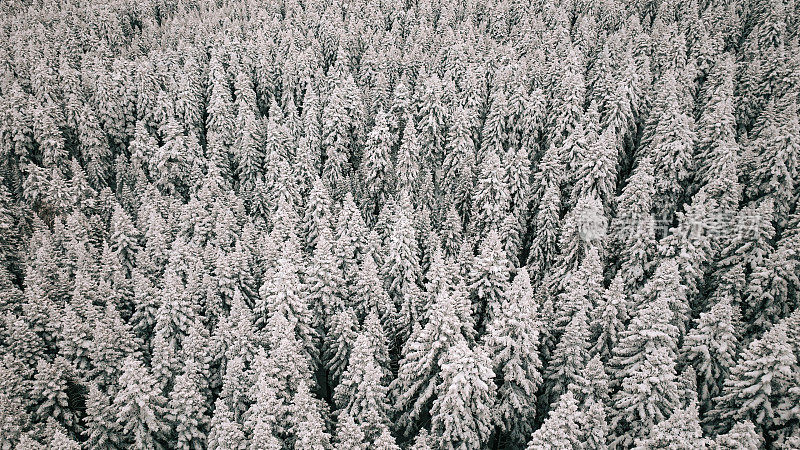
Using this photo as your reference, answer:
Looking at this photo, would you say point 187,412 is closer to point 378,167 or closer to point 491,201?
point 491,201

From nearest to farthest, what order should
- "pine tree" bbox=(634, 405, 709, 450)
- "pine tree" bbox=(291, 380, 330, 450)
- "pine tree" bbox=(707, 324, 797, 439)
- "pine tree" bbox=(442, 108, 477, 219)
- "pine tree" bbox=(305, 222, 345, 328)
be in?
1. "pine tree" bbox=(634, 405, 709, 450)
2. "pine tree" bbox=(707, 324, 797, 439)
3. "pine tree" bbox=(291, 380, 330, 450)
4. "pine tree" bbox=(305, 222, 345, 328)
5. "pine tree" bbox=(442, 108, 477, 219)

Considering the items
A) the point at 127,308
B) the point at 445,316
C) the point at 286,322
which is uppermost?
the point at 445,316

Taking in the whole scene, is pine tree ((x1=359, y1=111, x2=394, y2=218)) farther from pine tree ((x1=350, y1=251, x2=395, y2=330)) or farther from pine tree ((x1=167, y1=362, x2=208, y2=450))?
pine tree ((x1=167, y1=362, x2=208, y2=450))

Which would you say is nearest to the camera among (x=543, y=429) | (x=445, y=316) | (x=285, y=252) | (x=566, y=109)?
(x=543, y=429)

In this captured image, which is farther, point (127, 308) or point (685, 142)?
point (685, 142)

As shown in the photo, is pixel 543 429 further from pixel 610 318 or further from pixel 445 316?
pixel 610 318

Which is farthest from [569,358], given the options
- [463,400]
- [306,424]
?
[306,424]

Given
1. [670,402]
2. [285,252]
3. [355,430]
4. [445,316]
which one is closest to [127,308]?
[285,252]

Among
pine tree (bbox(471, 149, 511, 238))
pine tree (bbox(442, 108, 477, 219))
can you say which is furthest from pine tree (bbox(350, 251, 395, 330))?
pine tree (bbox(442, 108, 477, 219))
